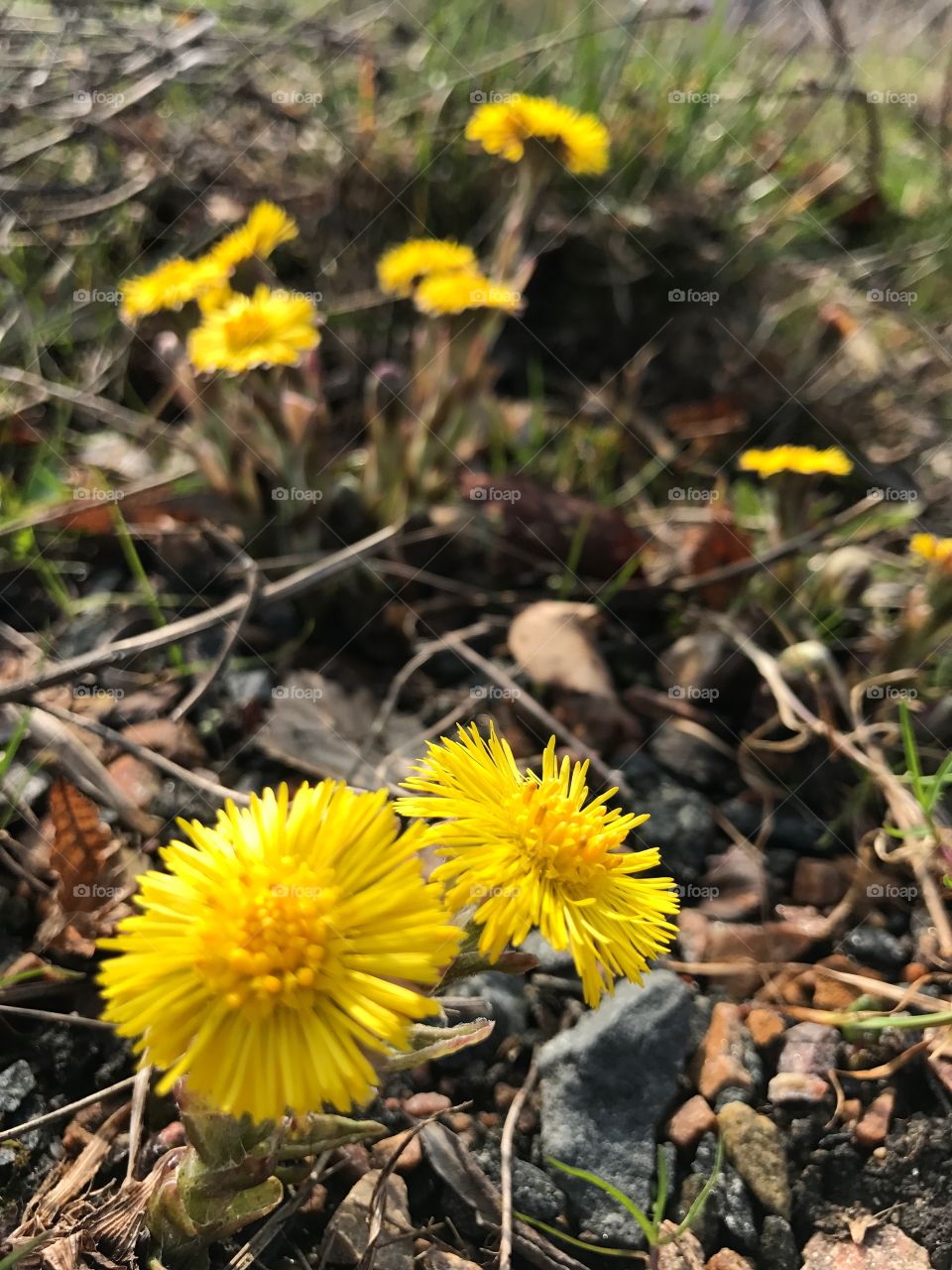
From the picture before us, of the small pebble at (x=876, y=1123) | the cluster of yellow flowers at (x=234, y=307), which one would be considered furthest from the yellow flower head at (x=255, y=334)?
the small pebble at (x=876, y=1123)

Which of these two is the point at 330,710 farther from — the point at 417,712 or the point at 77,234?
the point at 77,234

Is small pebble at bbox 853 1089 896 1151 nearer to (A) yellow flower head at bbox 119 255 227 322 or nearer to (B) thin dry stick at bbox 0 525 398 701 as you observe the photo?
(B) thin dry stick at bbox 0 525 398 701

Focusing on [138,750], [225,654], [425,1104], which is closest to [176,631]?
[225,654]

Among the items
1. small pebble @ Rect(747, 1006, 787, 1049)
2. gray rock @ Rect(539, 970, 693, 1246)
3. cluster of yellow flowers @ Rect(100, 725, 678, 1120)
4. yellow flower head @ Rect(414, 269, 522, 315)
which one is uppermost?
yellow flower head @ Rect(414, 269, 522, 315)

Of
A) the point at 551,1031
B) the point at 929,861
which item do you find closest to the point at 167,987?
the point at 551,1031

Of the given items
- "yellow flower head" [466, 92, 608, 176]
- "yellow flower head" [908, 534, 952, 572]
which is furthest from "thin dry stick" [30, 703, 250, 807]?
"yellow flower head" [466, 92, 608, 176]

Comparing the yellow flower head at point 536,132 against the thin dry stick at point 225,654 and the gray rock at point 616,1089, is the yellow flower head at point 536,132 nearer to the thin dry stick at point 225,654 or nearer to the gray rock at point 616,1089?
the thin dry stick at point 225,654

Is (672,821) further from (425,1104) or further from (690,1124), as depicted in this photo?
(425,1104)
